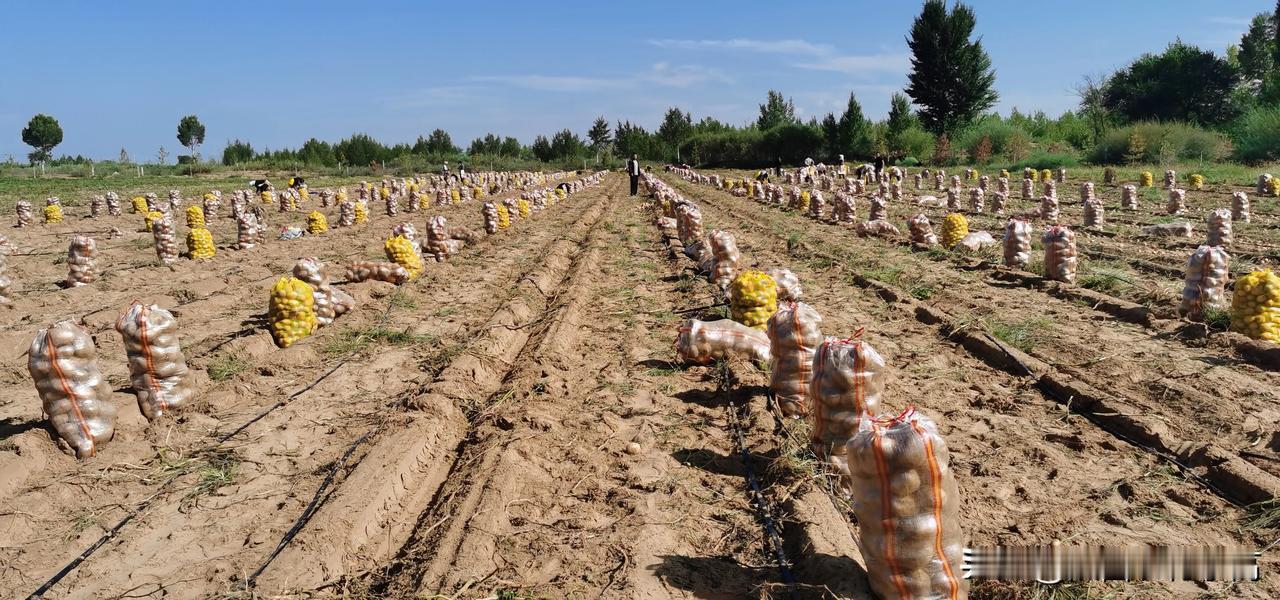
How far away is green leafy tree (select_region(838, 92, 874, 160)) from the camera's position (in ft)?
205

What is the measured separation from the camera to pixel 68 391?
5.24 meters

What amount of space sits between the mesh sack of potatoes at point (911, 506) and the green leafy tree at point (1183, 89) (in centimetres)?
6120

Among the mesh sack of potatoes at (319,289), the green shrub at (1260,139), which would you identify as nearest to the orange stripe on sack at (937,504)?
the mesh sack of potatoes at (319,289)

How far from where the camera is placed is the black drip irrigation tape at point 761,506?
12.4ft

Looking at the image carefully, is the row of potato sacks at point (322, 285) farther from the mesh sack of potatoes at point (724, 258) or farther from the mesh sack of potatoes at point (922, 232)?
the mesh sack of potatoes at point (922, 232)

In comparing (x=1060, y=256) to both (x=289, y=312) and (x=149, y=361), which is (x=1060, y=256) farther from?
(x=149, y=361)

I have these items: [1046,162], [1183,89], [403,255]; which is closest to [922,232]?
[403,255]

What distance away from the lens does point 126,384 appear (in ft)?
22.6

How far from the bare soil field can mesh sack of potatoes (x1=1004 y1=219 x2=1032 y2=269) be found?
0.96 meters

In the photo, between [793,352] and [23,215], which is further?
[23,215]

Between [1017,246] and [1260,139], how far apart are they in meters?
33.7

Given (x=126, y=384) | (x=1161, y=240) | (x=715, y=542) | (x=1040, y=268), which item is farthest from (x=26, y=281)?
(x=1161, y=240)

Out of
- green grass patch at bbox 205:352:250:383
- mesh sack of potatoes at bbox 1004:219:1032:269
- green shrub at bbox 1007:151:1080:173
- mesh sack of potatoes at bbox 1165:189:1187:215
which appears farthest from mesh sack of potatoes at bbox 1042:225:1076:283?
green shrub at bbox 1007:151:1080:173

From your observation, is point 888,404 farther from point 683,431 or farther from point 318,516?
point 318,516
